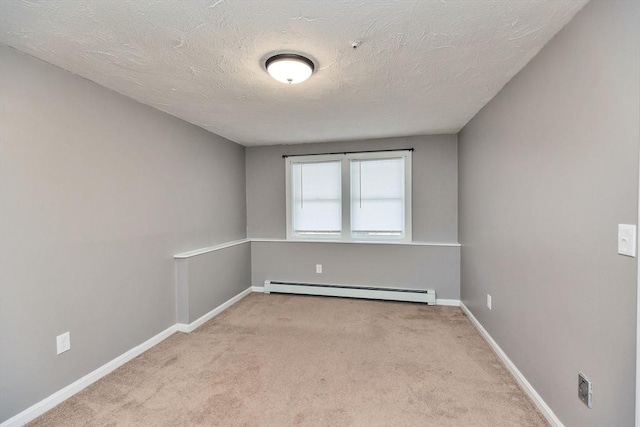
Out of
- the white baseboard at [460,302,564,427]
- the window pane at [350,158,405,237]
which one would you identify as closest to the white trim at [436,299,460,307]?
the white baseboard at [460,302,564,427]

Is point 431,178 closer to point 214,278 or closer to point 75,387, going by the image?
point 214,278

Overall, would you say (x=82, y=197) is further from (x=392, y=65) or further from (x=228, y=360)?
(x=392, y=65)

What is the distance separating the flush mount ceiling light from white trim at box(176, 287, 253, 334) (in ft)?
8.73

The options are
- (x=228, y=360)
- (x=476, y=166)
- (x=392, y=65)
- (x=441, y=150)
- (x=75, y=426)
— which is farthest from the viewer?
(x=441, y=150)

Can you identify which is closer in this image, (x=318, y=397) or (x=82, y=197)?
(x=318, y=397)

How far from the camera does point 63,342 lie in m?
1.97

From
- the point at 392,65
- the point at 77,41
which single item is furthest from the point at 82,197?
the point at 392,65

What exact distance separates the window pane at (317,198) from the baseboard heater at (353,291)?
794 mm

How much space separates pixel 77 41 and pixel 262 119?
1.67 metres

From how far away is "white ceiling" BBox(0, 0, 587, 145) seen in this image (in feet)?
4.52

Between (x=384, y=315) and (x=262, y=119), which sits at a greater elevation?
(x=262, y=119)

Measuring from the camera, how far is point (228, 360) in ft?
8.05

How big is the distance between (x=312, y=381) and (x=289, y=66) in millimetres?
2238

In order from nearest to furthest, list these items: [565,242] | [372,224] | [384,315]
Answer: [565,242]
[384,315]
[372,224]
